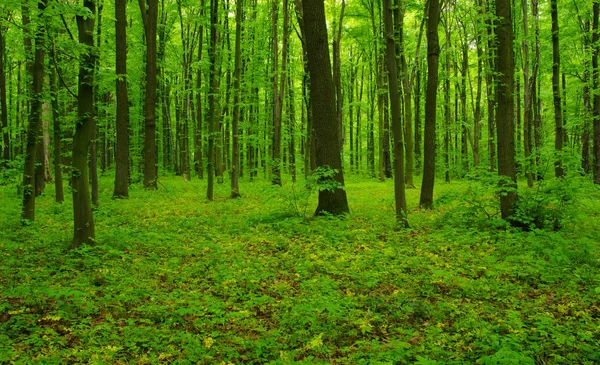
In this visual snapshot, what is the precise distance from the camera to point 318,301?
16.1 feet

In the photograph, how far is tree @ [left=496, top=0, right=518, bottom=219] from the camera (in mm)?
8477

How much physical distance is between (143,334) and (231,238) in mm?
4502

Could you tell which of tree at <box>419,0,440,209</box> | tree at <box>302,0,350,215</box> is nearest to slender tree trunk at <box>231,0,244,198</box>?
tree at <box>302,0,350,215</box>

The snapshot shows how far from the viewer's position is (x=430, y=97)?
38.2ft

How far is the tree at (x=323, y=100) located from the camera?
1003 cm

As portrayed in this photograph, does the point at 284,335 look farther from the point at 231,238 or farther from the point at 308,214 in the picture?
the point at 308,214

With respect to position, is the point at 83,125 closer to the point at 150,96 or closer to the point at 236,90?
the point at 236,90

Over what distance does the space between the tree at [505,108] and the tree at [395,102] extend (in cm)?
224

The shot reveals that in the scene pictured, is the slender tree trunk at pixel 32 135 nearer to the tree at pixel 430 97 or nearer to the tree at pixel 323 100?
the tree at pixel 323 100

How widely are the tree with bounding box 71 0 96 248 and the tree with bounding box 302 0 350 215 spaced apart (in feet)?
17.5

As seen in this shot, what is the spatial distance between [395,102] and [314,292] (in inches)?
199

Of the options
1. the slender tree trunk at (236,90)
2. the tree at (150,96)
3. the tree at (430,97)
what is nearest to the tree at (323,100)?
the tree at (430,97)

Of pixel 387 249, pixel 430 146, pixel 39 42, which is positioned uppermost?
pixel 39 42

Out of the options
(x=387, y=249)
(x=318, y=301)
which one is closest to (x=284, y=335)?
(x=318, y=301)
